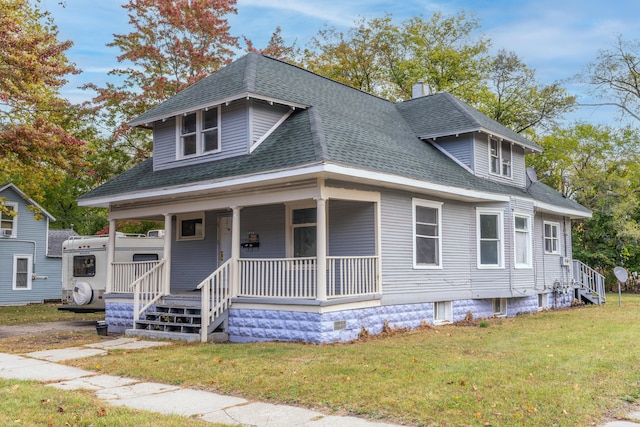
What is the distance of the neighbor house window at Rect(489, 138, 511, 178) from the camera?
17.3m

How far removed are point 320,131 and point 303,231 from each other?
2707 mm

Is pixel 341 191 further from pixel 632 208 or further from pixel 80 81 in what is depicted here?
pixel 632 208

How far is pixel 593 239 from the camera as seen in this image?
28516 mm

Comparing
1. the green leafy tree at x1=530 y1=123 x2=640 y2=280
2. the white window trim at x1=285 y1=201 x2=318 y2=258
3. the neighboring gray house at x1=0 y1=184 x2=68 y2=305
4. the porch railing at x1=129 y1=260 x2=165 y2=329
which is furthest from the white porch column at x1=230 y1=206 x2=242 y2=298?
the neighboring gray house at x1=0 y1=184 x2=68 y2=305

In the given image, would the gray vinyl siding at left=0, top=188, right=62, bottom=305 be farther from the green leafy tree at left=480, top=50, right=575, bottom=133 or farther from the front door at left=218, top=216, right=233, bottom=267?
the green leafy tree at left=480, top=50, right=575, bottom=133

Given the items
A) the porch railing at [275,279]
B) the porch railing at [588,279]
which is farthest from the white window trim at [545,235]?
the porch railing at [275,279]

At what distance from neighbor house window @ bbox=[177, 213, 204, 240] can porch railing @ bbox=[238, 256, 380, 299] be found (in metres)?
3.76

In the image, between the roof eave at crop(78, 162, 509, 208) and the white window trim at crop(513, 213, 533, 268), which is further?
the white window trim at crop(513, 213, 533, 268)

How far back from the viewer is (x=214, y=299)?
12.5 m

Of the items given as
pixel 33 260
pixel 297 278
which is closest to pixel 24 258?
pixel 33 260

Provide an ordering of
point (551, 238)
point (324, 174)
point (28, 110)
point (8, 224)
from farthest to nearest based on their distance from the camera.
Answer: point (8, 224) < point (28, 110) < point (551, 238) < point (324, 174)

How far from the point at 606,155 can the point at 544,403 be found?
113 feet

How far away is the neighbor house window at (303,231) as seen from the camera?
1345 centimetres

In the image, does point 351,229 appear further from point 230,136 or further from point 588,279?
point 588,279
